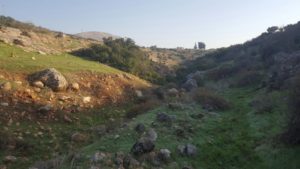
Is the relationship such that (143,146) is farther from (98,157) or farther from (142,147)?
(98,157)

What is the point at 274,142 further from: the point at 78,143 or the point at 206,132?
the point at 78,143

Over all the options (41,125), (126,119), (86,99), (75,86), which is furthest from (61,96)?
Answer: (41,125)

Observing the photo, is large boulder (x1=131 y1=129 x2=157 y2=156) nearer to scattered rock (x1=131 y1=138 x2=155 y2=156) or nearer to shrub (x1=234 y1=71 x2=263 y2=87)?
scattered rock (x1=131 y1=138 x2=155 y2=156)

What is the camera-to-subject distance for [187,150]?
50.4ft

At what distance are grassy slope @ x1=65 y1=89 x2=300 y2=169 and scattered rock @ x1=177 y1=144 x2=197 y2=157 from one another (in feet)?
0.68

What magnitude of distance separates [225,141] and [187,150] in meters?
2.91

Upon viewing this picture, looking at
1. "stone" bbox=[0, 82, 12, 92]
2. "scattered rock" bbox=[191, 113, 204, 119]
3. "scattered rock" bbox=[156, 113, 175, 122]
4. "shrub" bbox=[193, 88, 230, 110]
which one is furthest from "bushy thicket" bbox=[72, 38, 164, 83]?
"scattered rock" bbox=[156, 113, 175, 122]

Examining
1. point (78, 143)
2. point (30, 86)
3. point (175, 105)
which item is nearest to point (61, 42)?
point (30, 86)

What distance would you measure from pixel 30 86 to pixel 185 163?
1101cm

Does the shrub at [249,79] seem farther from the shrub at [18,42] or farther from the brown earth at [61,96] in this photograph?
the shrub at [18,42]

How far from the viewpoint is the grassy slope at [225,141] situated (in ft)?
49.8

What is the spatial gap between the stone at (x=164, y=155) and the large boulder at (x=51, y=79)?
1013 centimetres

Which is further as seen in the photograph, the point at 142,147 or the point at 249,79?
the point at 249,79

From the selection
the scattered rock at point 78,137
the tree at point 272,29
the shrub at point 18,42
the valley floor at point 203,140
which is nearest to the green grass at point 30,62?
the shrub at point 18,42
